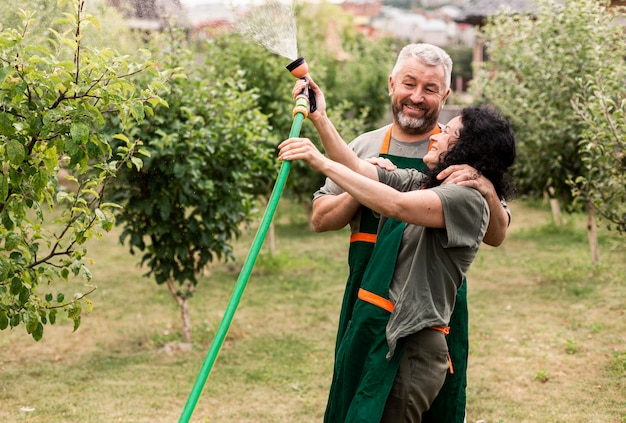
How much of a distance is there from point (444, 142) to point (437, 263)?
0.43 metres

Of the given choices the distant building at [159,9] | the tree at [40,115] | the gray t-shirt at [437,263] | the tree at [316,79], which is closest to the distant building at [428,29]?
the tree at [316,79]

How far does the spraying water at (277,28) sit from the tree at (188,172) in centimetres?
266

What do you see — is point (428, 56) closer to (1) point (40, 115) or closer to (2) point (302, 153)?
(2) point (302, 153)

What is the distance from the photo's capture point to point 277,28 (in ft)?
9.52

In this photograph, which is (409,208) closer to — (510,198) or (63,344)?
(510,198)

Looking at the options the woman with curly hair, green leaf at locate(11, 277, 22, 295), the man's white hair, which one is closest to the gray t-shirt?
the woman with curly hair

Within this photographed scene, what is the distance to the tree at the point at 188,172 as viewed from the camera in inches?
229

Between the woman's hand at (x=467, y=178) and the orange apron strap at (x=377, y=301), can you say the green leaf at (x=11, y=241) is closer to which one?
the orange apron strap at (x=377, y=301)

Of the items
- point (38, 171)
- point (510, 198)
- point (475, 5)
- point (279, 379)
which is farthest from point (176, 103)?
point (475, 5)

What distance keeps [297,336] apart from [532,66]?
4.10 meters

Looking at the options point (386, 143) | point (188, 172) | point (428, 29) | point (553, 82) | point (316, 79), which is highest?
point (386, 143)

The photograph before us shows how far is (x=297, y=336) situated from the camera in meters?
6.96

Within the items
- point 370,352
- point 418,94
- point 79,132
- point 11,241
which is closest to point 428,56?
point 418,94

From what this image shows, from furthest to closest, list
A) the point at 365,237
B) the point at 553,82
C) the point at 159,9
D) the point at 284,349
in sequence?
the point at 553,82
the point at 159,9
the point at 284,349
the point at 365,237
